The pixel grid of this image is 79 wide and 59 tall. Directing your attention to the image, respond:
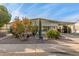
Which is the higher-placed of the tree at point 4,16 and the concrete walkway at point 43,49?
the tree at point 4,16

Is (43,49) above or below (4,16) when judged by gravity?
below

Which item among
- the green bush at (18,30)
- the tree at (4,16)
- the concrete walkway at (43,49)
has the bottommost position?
the concrete walkway at (43,49)

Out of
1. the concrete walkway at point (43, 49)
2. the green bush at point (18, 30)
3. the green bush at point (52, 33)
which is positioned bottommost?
the concrete walkway at point (43, 49)

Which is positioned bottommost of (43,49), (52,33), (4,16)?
(43,49)

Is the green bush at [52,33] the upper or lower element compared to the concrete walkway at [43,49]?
upper

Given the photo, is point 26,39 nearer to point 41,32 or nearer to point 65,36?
point 41,32

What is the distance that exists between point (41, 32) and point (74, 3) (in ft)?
2.59

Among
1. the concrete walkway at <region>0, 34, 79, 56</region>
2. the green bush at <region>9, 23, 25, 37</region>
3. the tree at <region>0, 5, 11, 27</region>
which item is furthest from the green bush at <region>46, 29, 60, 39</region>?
the tree at <region>0, 5, 11, 27</region>

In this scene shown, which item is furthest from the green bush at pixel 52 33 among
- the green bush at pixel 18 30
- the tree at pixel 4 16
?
the tree at pixel 4 16

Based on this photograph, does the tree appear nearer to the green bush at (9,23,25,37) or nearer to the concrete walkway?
the green bush at (9,23,25,37)

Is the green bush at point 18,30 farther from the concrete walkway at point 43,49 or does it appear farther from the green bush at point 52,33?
the green bush at point 52,33

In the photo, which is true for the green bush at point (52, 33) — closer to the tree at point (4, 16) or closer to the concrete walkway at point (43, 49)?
the concrete walkway at point (43, 49)

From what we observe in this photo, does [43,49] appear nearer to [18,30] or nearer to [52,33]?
[52,33]

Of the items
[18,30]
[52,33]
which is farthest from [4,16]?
[52,33]
